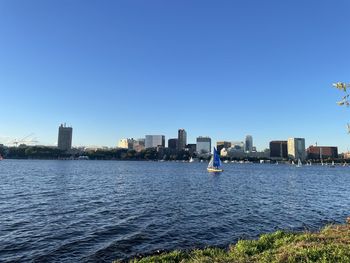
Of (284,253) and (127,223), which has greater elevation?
(284,253)

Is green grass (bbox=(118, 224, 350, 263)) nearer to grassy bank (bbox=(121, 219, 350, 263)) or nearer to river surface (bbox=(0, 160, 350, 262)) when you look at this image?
grassy bank (bbox=(121, 219, 350, 263))

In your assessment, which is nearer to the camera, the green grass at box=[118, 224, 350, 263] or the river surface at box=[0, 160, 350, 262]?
the green grass at box=[118, 224, 350, 263]

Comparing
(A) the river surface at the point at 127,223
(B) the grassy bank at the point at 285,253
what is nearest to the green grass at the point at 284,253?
(B) the grassy bank at the point at 285,253

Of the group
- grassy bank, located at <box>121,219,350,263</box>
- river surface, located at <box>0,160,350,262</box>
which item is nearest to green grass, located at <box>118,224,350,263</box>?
grassy bank, located at <box>121,219,350,263</box>

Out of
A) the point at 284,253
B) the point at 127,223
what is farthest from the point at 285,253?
the point at 127,223

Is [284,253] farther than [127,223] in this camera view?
No

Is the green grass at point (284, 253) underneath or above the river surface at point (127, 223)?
above

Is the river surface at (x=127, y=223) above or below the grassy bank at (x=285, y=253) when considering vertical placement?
below

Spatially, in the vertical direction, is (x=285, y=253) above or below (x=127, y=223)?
above

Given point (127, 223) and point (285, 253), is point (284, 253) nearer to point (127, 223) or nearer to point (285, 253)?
point (285, 253)

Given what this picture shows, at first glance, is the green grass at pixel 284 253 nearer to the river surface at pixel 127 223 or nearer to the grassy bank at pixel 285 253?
the grassy bank at pixel 285 253

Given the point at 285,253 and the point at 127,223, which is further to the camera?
the point at 127,223

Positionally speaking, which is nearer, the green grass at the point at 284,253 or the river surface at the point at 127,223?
the green grass at the point at 284,253

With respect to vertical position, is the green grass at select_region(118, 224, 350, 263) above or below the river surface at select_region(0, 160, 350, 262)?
above
